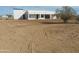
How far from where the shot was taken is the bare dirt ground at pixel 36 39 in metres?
2.55

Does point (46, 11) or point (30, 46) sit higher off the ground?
point (46, 11)

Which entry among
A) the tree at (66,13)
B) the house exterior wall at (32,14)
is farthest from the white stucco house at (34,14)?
the tree at (66,13)

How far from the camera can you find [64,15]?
8.32 ft

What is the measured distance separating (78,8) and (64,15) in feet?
0.73

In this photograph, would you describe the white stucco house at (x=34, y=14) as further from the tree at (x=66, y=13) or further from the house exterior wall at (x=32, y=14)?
the tree at (x=66, y=13)

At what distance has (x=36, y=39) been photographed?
8.44ft

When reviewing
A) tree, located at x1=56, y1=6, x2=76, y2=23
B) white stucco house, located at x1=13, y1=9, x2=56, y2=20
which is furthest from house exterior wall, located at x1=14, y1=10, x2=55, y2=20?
tree, located at x1=56, y1=6, x2=76, y2=23

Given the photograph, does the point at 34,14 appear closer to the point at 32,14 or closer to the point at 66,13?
the point at 32,14

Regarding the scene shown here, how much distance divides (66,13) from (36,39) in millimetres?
572

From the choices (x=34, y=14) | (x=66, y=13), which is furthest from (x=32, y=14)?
(x=66, y=13)

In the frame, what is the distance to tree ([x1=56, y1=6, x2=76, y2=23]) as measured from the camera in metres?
2.52
